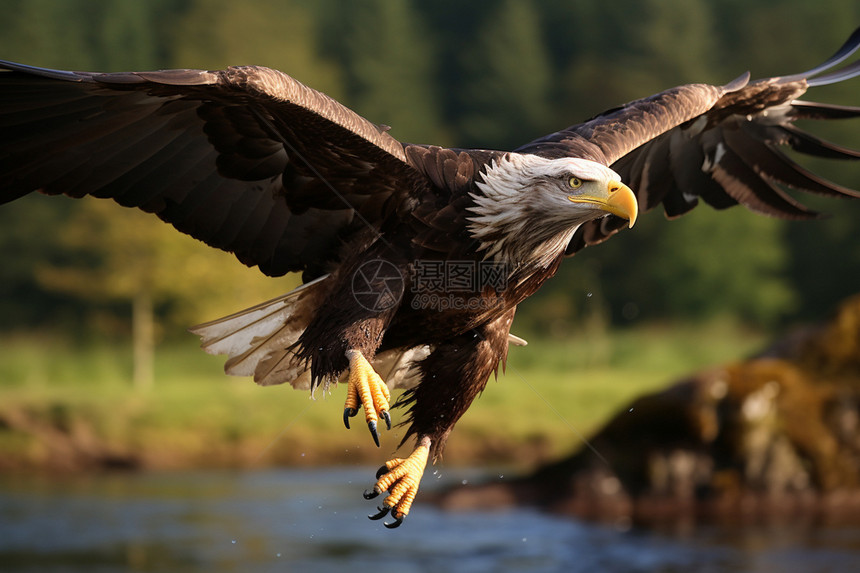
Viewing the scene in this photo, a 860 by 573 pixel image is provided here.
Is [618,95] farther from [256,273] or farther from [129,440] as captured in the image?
[129,440]

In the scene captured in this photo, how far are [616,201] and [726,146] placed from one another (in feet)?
7.83

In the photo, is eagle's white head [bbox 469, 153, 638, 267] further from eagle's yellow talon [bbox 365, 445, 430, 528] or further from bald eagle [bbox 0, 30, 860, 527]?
eagle's yellow talon [bbox 365, 445, 430, 528]

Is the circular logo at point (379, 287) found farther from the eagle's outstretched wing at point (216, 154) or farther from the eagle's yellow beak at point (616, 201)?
the eagle's yellow beak at point (616, 201)

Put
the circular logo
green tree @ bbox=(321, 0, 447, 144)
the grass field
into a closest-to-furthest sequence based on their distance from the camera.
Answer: the circular logo → the grass field → green tree @ bbox=(321, 0, 447, 144)

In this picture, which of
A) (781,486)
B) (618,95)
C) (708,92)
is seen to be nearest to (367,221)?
(708,92)

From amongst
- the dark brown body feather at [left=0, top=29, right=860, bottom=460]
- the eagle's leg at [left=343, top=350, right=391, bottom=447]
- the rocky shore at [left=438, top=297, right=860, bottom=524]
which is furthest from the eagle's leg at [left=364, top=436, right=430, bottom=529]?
the rocky shore at [left=438, top=297, right=860, bottom=524]

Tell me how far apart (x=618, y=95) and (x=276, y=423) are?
58.3ft

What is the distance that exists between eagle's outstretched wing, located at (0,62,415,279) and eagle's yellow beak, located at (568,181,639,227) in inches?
28.2

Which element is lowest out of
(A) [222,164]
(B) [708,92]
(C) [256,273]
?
(A) [222,164]

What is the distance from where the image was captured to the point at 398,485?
4.23 meters

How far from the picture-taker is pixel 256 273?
76.1 feet

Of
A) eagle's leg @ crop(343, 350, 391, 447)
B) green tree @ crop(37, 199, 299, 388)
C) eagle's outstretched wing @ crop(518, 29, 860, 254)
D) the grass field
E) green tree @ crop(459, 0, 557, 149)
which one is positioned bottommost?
eagle's leg @ crop(343, 350, 391, 447)

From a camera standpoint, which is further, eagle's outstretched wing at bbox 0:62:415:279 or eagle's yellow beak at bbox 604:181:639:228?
eagle's yellow beak at bbox 604:181:639:228

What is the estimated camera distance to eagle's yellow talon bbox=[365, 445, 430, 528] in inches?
164
